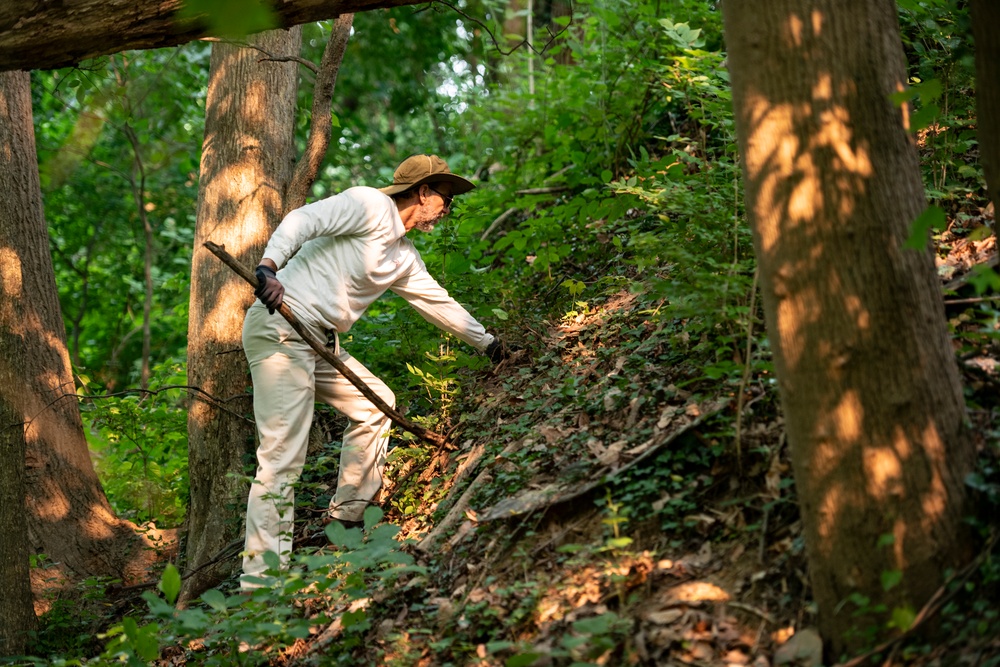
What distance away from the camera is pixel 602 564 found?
3701mm

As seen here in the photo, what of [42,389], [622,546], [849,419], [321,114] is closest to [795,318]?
[849,419]

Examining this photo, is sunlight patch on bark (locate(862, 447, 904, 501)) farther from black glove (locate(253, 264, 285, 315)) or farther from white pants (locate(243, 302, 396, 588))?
white pants (locate(243, 302, 396, 588))

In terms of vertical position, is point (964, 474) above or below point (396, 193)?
below

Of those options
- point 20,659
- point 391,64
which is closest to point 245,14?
point 20,659

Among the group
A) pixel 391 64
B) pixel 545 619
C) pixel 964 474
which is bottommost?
pixel 545 619

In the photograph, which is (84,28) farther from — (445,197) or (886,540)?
(886,540)

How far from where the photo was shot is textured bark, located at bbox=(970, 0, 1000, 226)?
9.34 feet

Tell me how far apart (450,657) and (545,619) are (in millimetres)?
442

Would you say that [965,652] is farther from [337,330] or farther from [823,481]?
[337,330]

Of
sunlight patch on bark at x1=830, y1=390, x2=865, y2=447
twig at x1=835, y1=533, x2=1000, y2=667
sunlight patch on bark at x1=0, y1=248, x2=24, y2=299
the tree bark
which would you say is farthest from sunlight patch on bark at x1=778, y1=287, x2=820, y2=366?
sunlight patch on bark at x1=0, y1=248, x2=24, y2=299

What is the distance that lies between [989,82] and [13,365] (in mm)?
6014

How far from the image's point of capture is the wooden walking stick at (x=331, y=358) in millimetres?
4941

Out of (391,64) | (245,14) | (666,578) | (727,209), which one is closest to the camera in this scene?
(245,14)

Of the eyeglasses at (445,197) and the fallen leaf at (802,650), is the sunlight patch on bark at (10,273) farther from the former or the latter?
the fallen leaf at (802,650)
